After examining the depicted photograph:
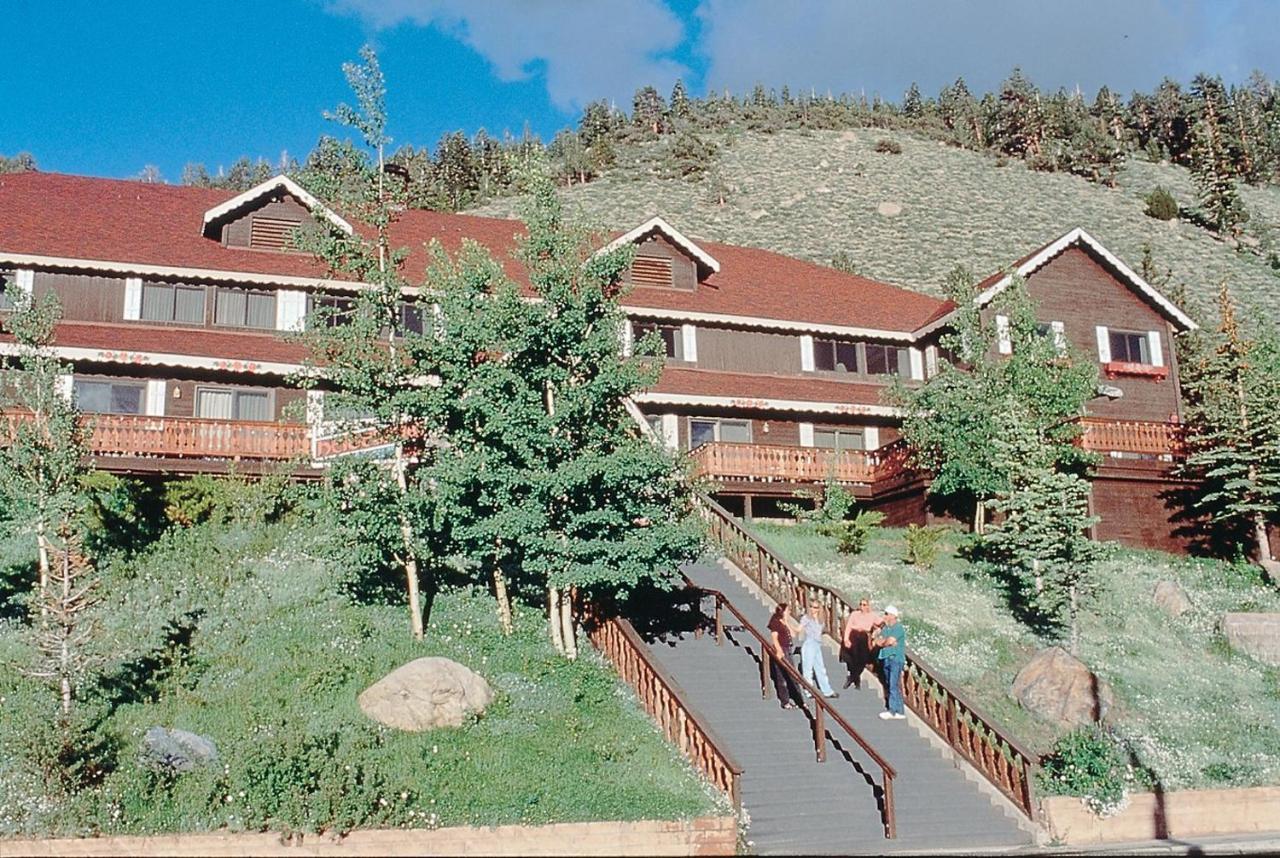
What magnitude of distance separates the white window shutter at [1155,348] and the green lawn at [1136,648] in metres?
11.0

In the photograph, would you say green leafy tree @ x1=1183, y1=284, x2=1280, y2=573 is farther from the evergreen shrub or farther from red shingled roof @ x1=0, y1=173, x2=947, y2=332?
the evergreen shrub

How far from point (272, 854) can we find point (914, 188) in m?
87.9

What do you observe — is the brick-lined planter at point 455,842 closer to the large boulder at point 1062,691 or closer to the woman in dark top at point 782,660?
the woman in dark top at point 782,660

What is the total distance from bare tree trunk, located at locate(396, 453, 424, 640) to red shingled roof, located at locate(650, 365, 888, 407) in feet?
43.2

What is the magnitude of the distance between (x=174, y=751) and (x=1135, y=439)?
26452 mm

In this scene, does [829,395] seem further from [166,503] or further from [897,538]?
[166,503]

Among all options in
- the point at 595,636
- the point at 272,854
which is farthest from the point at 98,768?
the point at 595,636

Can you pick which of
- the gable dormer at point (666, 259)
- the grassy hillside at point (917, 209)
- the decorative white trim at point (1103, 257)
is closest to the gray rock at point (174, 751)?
the gable dormer at point (666, 259)

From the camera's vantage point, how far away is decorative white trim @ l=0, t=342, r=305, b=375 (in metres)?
28.7

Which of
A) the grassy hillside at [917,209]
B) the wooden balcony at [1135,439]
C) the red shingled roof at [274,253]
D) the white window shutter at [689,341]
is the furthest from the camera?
the grassy hillside at [917,209]

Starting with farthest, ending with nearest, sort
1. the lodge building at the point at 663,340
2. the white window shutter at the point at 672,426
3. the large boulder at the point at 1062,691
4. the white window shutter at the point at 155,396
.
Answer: the white window shutter at the point at 672,426
the white window shutter at the point at 155,396
the lodge building at the point at 663,340
the large boulder at the point at 1062,691

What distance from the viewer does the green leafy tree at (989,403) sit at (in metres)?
29.5

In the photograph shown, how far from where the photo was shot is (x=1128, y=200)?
3644 inches

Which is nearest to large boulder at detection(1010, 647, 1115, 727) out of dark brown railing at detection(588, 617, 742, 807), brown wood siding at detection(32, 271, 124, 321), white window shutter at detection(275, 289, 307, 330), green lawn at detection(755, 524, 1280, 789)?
green lawn at detection(755, 524, 1280, 789)
